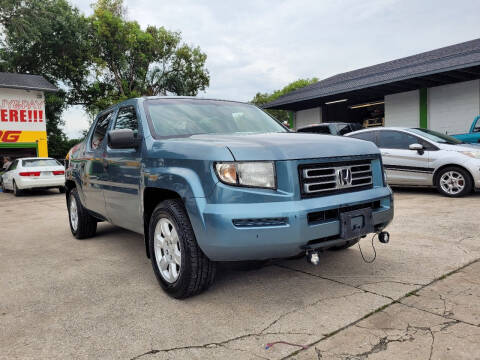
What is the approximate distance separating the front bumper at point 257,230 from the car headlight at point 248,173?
0.50ft

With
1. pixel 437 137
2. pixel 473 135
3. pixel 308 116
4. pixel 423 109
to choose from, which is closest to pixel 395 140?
pixel 437 137

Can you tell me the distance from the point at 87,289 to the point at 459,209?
5.74 m

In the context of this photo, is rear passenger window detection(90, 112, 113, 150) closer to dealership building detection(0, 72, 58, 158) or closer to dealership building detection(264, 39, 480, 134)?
dealership building detection(264, 39, 480, 134)

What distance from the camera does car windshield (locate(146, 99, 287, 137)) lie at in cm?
358

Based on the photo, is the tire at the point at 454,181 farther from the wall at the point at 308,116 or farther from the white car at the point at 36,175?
the wall at the point at 308,116

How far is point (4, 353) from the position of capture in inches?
90.6

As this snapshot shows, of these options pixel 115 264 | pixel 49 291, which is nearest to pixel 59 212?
pixel 115 264

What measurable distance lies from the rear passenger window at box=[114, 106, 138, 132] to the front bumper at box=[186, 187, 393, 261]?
148 centimetres

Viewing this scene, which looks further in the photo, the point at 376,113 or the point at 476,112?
the point at 376,113

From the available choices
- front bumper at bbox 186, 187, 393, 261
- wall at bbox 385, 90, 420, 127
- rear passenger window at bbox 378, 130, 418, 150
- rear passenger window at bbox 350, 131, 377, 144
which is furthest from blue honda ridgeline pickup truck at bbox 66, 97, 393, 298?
wall at bbox 385, 90, 420, 127

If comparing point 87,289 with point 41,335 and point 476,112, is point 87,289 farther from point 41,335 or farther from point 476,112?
point 476,112

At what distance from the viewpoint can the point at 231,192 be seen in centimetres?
261

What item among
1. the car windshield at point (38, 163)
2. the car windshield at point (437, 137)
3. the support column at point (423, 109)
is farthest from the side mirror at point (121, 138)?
the support column at point (423, 109)

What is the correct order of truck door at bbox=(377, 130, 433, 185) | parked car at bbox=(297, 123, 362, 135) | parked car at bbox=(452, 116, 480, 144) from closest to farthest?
truck door at bbox=(377, 130, 433, 185) < parked car at bbox=(452, 116, 480, 144) < parked car at bbox=(297, 123, 362, 135)
